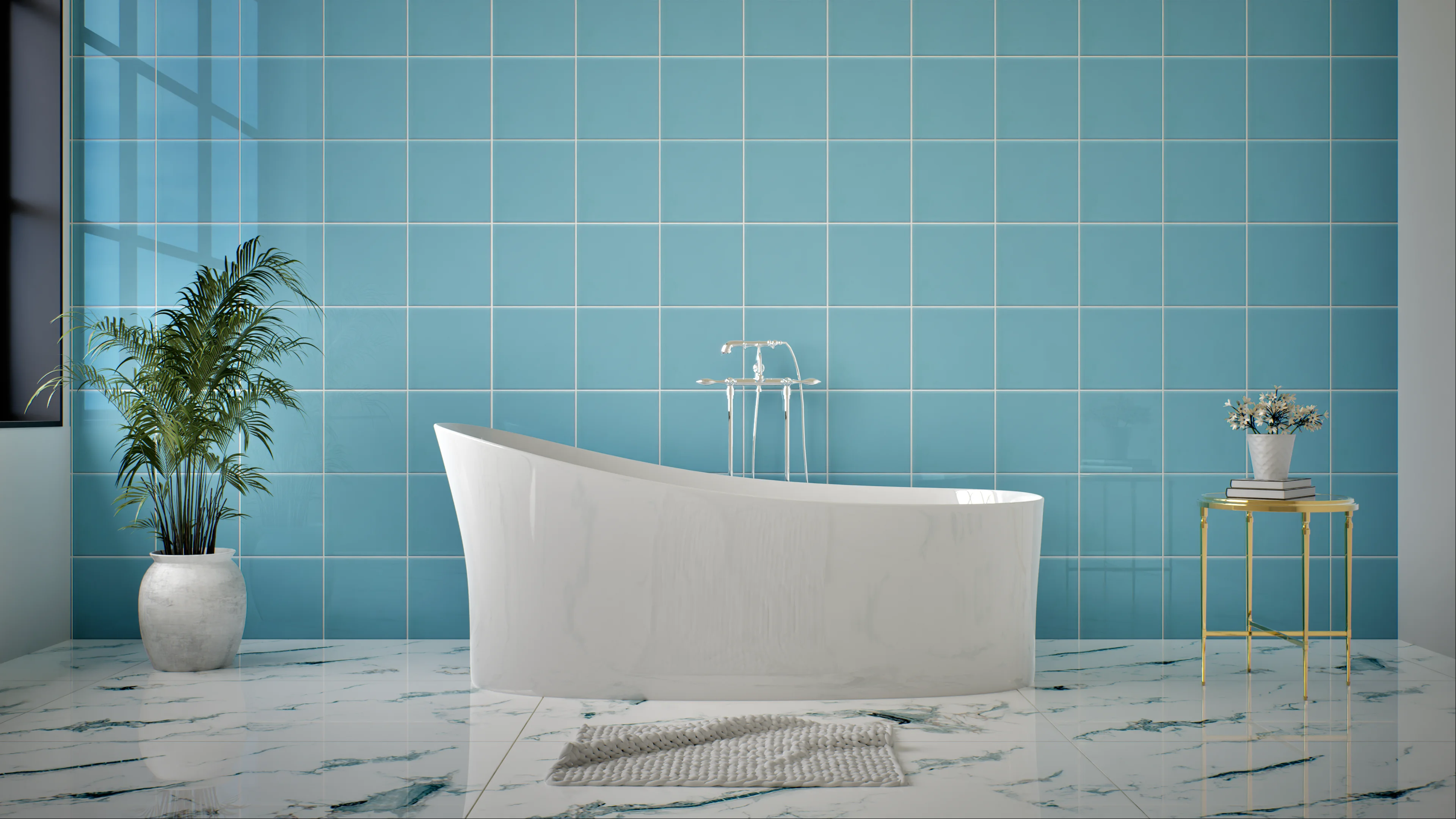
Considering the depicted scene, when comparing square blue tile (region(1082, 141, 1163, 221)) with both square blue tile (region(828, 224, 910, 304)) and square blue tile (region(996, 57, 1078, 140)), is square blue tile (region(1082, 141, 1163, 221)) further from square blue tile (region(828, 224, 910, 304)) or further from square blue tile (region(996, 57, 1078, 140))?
square blue tile (region(828, 224, 910, 304))

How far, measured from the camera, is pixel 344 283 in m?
3.40

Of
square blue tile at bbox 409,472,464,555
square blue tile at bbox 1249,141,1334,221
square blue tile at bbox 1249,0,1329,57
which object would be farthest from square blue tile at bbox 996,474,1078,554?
square blue tile at bbox 409,472,464,555

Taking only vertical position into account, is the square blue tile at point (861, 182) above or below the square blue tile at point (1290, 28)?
below

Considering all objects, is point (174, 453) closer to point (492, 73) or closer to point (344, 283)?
point (344, 283)

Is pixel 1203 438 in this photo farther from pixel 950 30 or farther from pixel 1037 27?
pixel 950 30

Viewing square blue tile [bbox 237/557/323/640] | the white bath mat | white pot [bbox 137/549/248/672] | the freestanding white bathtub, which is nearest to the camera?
the white bath mat

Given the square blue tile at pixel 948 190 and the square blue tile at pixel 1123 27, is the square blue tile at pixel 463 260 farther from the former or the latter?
the square blue tile at pixel 1123 27

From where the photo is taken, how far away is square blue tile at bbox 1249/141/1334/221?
3391 millimetres

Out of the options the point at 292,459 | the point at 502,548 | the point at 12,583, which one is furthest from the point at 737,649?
the point at 12,583

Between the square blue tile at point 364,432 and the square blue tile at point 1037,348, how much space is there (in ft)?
7.42

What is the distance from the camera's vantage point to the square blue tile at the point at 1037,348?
11.1 ft

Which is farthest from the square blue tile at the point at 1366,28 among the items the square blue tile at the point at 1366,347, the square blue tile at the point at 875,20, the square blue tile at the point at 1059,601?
the square blue tile at the point at 1059,601

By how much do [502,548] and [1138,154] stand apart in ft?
8.85

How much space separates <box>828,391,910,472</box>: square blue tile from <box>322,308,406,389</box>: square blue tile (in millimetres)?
1637
